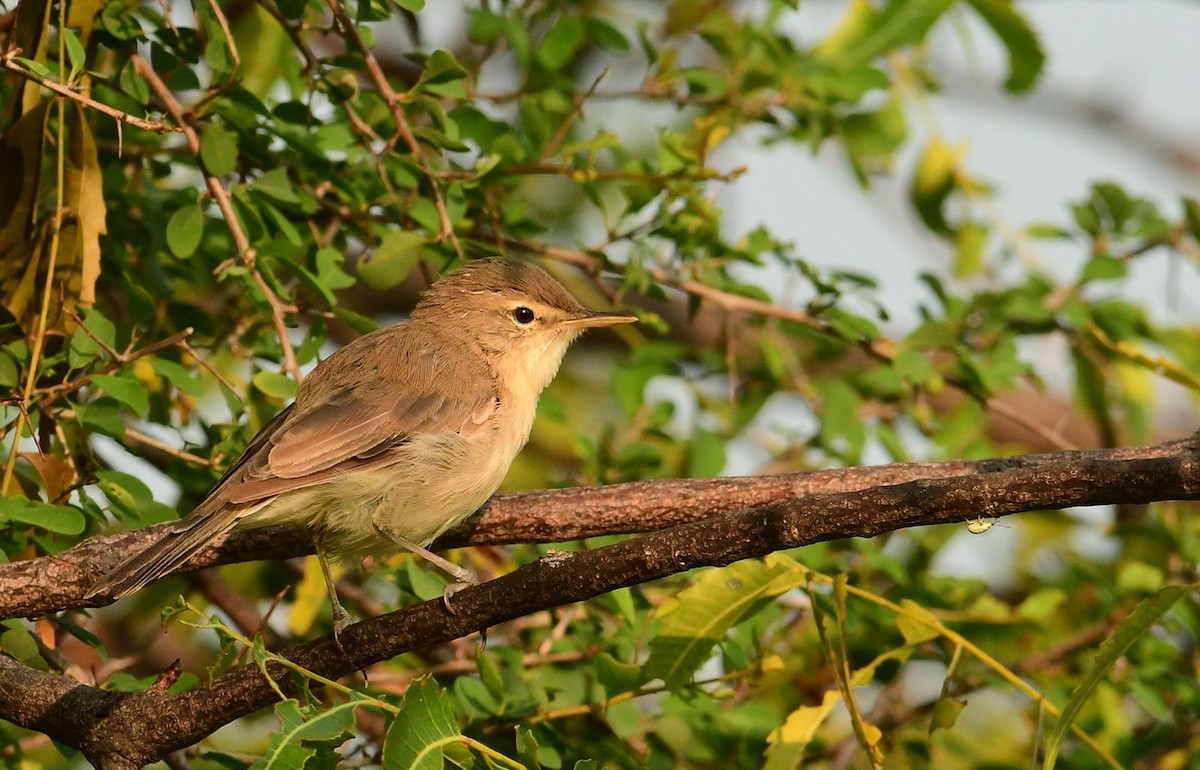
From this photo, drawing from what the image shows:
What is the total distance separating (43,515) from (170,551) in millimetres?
316

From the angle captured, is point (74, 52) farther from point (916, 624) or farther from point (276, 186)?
point (916, 624)

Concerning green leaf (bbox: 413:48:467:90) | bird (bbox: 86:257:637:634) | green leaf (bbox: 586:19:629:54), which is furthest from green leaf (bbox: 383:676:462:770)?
green leaf (bbox: 586:19:629:54)

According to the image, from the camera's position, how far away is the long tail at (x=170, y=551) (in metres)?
3.10

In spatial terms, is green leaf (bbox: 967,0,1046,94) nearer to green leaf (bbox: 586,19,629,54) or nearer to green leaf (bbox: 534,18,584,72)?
green leaf (bbox: 586,19,629,54)

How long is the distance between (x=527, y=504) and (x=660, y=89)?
5.92 ft

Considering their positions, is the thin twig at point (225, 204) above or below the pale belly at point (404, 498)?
above

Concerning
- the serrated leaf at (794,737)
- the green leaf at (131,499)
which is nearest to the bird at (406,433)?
the green leaf at (131,499)

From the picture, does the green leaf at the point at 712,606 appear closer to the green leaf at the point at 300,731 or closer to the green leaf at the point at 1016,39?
the green leaf at the point at 300,731

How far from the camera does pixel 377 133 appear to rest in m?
4.13

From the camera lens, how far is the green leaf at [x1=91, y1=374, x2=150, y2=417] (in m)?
3.37

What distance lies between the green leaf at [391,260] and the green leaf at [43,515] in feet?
3.45

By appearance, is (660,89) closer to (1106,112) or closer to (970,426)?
(970,426)

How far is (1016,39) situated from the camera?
5066mm

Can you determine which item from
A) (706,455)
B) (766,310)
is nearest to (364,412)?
(706,455)
